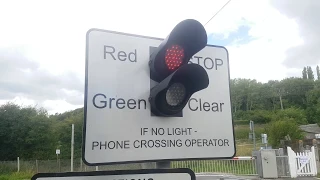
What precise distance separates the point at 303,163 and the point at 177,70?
11.7 metres

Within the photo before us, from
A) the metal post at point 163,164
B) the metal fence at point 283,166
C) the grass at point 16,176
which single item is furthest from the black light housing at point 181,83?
the grass at point 16,176

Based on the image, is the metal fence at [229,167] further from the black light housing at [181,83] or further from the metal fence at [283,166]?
the black light housing at [181,83]

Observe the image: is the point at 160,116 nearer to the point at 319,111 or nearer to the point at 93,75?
the point at 93,75

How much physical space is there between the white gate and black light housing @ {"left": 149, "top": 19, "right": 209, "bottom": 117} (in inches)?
434

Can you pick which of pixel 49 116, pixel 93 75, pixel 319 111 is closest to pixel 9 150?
pixel 49 116

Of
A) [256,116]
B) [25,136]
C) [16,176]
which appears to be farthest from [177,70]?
[256,116]

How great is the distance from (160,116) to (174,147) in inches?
8.7

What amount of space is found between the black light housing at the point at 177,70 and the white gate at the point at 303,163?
11.0 metres

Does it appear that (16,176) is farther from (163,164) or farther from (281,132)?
(281,132)

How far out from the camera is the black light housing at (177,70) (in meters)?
1.75

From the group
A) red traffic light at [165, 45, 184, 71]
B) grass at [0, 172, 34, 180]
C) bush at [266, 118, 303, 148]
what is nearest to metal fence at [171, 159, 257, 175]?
grass at [0, 172, 34, 180]

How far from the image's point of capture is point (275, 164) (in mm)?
11234

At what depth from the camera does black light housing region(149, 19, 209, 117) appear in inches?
69.1

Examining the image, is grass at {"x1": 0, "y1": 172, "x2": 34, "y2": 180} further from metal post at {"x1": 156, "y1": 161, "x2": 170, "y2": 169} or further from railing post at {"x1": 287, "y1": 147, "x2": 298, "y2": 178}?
metal post at {"x1": 156, "y1": 161, "x2": 170, "y2": 169}
